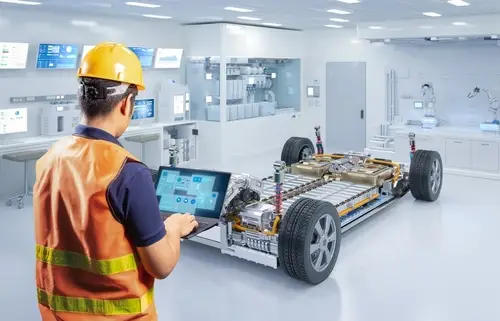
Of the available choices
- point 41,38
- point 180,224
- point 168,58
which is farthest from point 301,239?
point 168,58

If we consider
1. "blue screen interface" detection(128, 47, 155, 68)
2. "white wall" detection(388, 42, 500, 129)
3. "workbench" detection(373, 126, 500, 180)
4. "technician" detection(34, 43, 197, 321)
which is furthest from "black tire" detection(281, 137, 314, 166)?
"technician" detection(34, 43, 197, 321)

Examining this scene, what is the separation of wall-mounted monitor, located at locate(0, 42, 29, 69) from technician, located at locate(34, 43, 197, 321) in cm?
690

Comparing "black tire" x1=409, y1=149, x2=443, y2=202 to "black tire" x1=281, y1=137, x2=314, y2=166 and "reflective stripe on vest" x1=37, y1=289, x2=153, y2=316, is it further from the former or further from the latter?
"reflective stripe on vest" x1=37, y1=289, x2=153, y2=316

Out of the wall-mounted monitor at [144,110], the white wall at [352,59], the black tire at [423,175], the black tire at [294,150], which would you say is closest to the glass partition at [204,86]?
the wall-mounted monitor at [144,110]

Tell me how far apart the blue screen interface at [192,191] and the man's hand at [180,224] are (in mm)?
2248

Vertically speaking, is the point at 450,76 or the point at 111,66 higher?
the point at 450,76

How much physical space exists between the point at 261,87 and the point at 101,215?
37.6ft

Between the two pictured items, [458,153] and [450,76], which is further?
[450,76]

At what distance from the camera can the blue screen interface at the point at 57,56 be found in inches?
328

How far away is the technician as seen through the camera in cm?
161

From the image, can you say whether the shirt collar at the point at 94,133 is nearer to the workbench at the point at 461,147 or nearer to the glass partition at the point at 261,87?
the workbench at the point at 461,147

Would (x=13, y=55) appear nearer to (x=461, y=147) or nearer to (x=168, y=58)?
(x=168, y=58)

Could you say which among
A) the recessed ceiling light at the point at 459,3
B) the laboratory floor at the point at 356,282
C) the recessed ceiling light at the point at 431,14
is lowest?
the laboratory floor at the point at 356,282

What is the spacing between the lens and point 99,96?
5.54 ft
